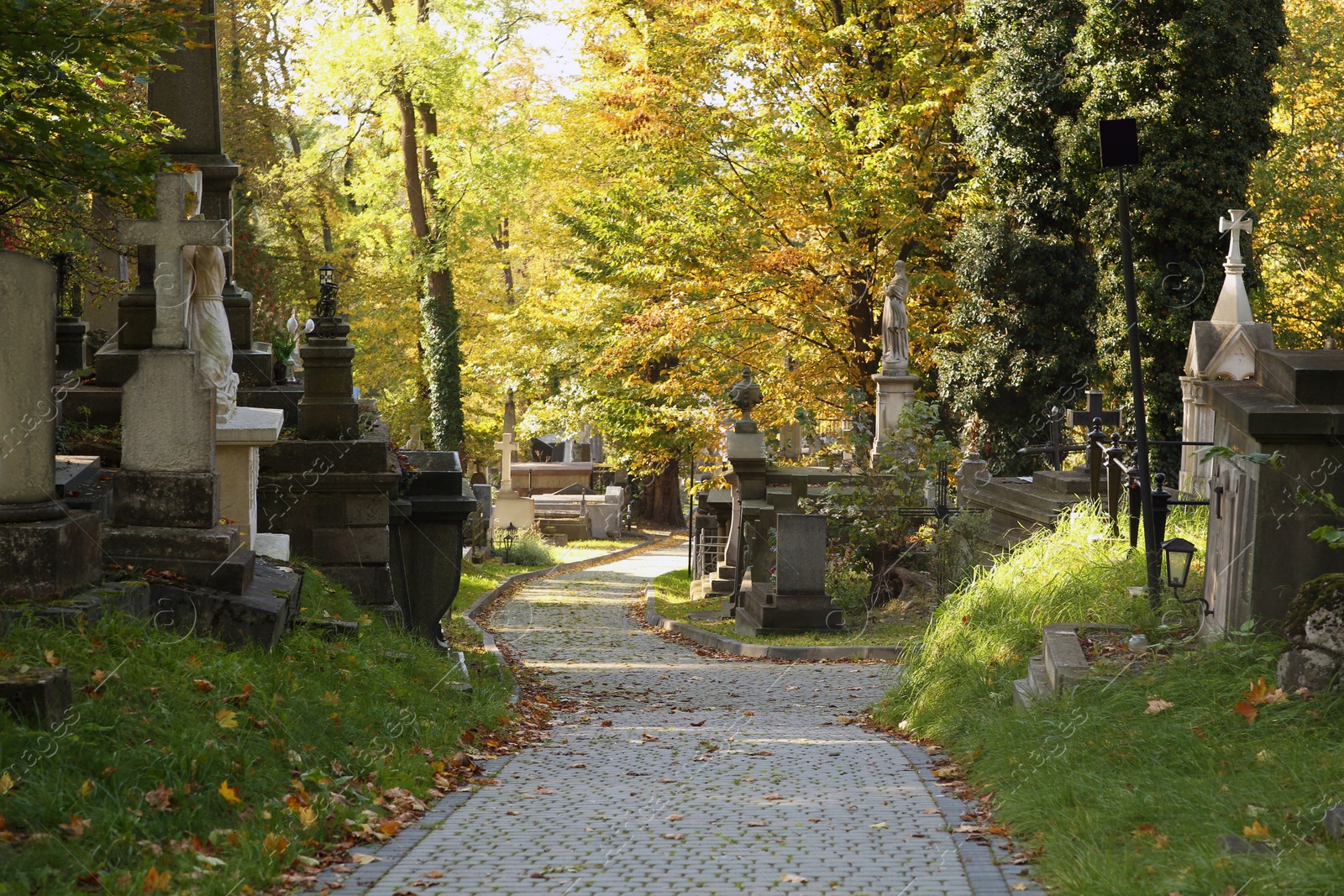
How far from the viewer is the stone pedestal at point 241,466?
886 cm

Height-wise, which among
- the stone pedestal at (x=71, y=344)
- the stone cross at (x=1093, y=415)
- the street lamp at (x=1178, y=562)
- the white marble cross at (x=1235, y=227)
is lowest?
the street lamp at (x=1178, y=562)

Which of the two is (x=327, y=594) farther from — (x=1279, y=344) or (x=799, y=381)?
(x=1279, y=344)

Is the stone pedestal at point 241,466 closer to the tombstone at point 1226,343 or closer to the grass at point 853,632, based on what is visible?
the grass at point 853,632

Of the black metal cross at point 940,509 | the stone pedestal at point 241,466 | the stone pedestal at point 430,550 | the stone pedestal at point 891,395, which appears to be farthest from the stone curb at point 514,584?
the stone pedestal at point 891,395

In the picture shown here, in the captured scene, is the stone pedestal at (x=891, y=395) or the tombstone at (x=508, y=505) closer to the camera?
the stone pedestal at (x=891, y=395)

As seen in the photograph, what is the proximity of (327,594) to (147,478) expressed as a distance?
2319 millimetres

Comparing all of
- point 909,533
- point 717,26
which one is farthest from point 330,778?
point 717,26

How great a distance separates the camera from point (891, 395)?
21531 millimetres

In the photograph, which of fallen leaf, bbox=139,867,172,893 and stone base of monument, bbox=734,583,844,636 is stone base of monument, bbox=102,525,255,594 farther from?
stone base of monument, bbox=734,583,844,636

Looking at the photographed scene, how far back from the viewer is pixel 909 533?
1681 centimetres

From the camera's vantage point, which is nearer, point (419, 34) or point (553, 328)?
point (419, 34)

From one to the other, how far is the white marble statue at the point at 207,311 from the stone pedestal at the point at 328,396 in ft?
6.60

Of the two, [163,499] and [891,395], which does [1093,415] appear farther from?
[163,499]

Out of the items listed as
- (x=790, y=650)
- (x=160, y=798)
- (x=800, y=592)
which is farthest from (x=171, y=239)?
(x=800, y=592)
